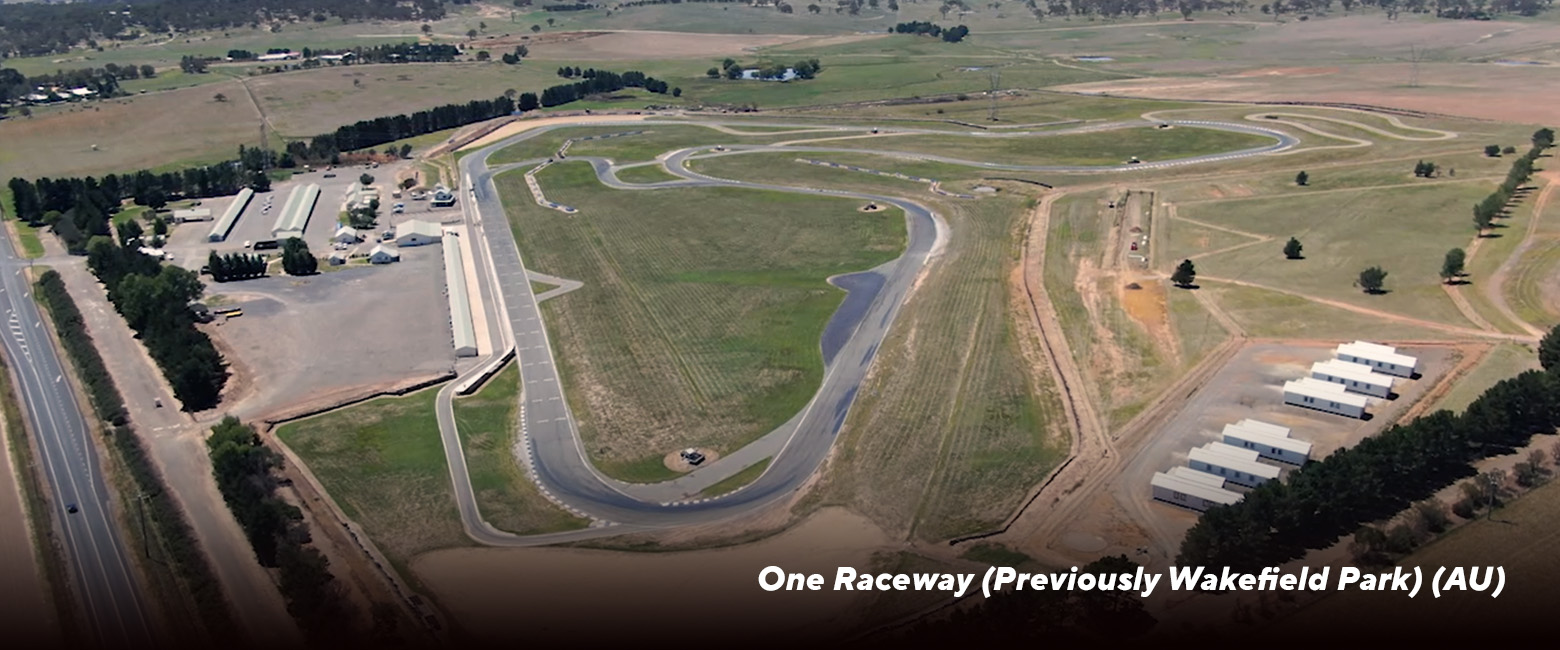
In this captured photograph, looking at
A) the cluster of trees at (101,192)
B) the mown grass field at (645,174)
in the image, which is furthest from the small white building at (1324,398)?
the cluster of trees at (101,192)

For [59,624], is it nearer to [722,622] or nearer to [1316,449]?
[722,622]

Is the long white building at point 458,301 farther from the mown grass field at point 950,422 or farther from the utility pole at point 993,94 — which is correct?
the utility pole at point 993,94

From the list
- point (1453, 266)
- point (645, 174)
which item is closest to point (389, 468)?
point (1453, 266)

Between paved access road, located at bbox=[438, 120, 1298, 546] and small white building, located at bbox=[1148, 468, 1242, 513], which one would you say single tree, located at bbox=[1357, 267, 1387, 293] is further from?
small white building, located at bbox=[1148, 468, 1242, 513]

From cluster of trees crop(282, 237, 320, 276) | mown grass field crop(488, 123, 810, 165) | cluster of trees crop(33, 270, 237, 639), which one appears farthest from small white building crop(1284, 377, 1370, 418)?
mown grass field crop(488, 123, 810, 165)

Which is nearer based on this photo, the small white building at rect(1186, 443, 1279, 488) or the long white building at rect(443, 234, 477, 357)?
the small white building at rect(1186, 443, 1279, 488)

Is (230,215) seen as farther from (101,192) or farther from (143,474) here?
(143,474)
